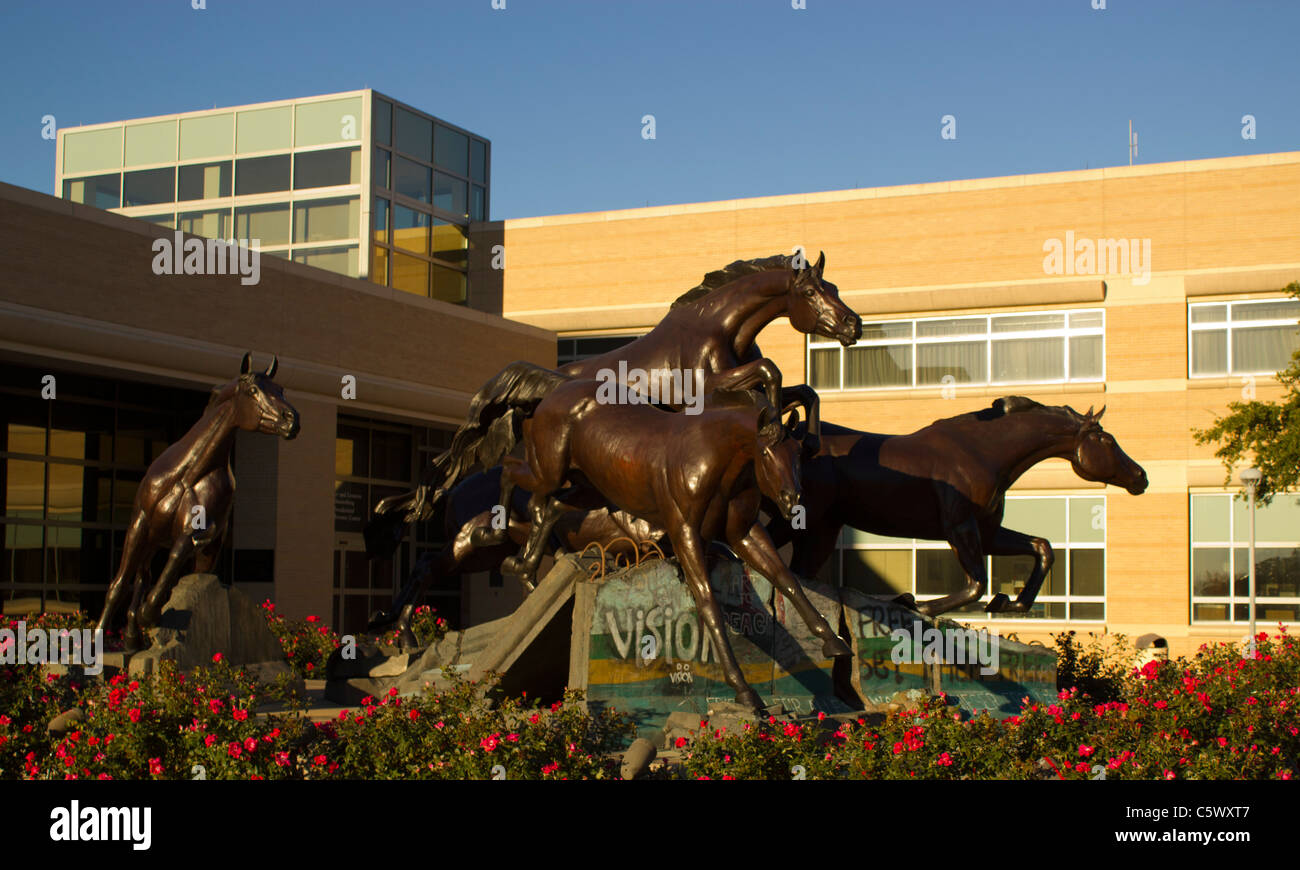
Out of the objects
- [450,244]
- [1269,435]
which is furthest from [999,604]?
[450,244]

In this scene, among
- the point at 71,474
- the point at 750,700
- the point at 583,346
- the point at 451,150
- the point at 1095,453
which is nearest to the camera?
the point at 750,700

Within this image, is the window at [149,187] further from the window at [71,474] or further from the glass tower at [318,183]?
the window at [71,474]

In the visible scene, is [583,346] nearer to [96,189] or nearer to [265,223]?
[265,223]

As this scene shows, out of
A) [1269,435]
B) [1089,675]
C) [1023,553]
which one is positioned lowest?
[1089,675]

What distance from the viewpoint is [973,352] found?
1186 inches

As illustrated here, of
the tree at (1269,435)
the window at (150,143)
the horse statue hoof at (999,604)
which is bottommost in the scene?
the horse statue hoof at (999,604)

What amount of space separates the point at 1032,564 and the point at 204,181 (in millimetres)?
23645

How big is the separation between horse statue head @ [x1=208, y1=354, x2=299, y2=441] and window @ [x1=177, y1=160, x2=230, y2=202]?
26344 millimetres

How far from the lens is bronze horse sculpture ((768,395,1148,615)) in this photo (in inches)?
470

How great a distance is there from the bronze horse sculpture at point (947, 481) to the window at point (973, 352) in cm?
1749

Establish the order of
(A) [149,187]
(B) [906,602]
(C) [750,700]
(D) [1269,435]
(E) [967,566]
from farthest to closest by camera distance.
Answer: (A) [149,187], (D) [1269,435], (B) [906,602], (E) [967,566], (C) [750,700]

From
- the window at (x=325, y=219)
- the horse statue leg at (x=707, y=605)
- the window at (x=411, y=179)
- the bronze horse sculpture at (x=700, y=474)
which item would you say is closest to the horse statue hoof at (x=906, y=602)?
the bronze horse sculpture at (x=700, y=474)

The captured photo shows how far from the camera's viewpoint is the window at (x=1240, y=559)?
27609 millimetres
